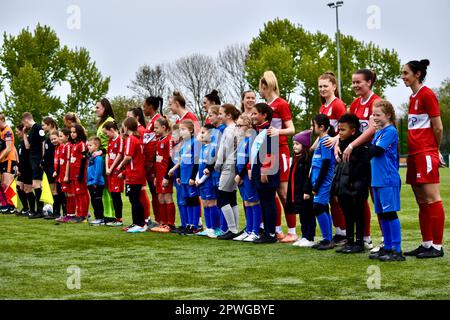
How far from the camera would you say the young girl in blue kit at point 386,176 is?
731 centimetres

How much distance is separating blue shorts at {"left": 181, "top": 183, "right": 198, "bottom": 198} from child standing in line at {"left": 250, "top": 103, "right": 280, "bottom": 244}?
1.49m

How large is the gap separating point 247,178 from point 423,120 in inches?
104

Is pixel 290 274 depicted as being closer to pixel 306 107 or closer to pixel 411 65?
pixel 411 65

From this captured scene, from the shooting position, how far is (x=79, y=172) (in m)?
12.7

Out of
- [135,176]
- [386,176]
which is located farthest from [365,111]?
[135,176]

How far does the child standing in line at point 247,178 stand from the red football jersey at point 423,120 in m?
2.36

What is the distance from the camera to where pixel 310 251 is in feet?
26.4

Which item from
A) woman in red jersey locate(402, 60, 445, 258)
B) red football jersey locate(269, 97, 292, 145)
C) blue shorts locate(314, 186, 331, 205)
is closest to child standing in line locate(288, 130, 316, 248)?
blue shorts locate(314, 186, 331, 205)

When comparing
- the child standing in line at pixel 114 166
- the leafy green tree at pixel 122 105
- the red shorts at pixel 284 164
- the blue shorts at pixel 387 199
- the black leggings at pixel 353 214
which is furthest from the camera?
the leafy green tree at pixel 122 105

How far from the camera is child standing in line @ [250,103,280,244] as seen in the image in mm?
8961

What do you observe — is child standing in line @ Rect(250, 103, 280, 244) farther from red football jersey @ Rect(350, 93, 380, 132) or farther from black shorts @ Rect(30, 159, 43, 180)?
black shorts @ Rect(30, 159, 43, 180)

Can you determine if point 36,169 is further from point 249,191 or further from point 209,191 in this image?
point 249,191

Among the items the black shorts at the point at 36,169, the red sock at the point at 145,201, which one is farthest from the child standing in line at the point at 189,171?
the black shorts at the point at 36,169

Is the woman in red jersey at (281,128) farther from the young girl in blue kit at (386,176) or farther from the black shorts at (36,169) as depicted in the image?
the black shorts at (36,169)
